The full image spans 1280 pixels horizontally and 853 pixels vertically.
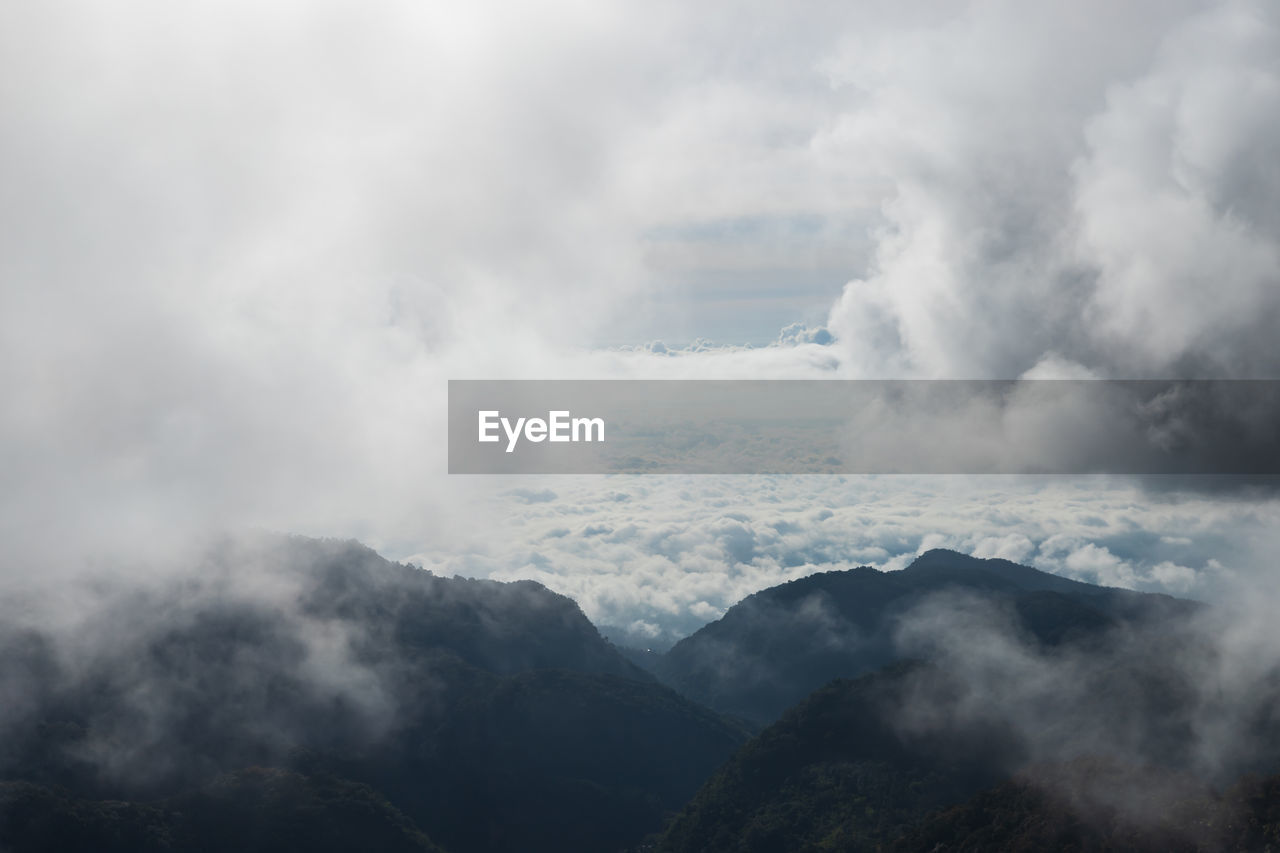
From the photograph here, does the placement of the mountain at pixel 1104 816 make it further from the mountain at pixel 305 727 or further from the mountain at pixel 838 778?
the mountain at pixel 305 727

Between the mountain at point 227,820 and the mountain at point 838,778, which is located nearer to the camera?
the mountain at point 227,820

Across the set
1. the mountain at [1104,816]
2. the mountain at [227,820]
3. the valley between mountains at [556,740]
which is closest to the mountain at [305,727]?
the mountain at [227,820]

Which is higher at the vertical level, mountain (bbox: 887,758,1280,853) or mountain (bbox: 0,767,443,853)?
mountain (bbox: 887,758,1280,853)

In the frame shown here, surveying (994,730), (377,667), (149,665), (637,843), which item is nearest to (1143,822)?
(994,730)

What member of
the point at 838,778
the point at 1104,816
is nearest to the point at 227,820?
the point at 838,778

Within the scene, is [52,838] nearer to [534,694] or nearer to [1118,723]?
[534,694]

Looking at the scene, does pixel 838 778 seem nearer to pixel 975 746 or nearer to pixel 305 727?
pixel 975 746

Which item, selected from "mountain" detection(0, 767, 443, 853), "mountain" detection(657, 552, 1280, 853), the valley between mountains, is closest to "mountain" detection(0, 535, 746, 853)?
"mountain" detection(0, 767, 443, 853)

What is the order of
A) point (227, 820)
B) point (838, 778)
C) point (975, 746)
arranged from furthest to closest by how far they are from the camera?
point (975, 746)
point (838, 778)
point (227, 820)

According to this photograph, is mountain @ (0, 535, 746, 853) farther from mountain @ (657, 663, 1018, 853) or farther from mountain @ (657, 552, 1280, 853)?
mountain @ (657, 552, 1280, 853)
